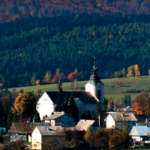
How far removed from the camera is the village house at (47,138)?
86.1m

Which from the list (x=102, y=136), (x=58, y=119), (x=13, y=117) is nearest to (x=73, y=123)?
(x=58, y=119)

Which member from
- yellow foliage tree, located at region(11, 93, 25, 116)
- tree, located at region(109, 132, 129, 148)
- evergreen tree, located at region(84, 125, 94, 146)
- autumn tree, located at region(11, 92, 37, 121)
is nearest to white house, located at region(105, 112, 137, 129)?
evergreen tree, located at region(84, 125, 94, 146)

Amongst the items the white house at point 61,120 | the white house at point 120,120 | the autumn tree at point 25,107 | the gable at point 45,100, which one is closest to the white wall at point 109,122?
the white house at point 120,120

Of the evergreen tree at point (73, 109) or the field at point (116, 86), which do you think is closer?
the evergreen tree at point (73, 109)

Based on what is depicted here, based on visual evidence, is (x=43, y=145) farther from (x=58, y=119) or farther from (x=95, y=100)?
(x=95, y=100)

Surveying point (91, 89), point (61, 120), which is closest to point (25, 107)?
point (61, 120)

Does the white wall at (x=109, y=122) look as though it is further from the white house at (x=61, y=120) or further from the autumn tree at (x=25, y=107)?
the autumn tree at (x=25, y=107)

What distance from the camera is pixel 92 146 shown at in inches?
3465

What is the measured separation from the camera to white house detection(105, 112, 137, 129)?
10219cm

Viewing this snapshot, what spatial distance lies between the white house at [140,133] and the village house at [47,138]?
9.91m

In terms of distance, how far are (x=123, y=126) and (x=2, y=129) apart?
53.5 feet

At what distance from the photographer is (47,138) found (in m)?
87.7

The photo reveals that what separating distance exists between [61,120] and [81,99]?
46.1 feet

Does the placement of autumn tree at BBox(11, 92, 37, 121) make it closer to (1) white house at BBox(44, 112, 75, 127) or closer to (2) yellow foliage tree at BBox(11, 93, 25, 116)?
(2) yellow foliage tree at BBox(11, 93, 25, 116)
